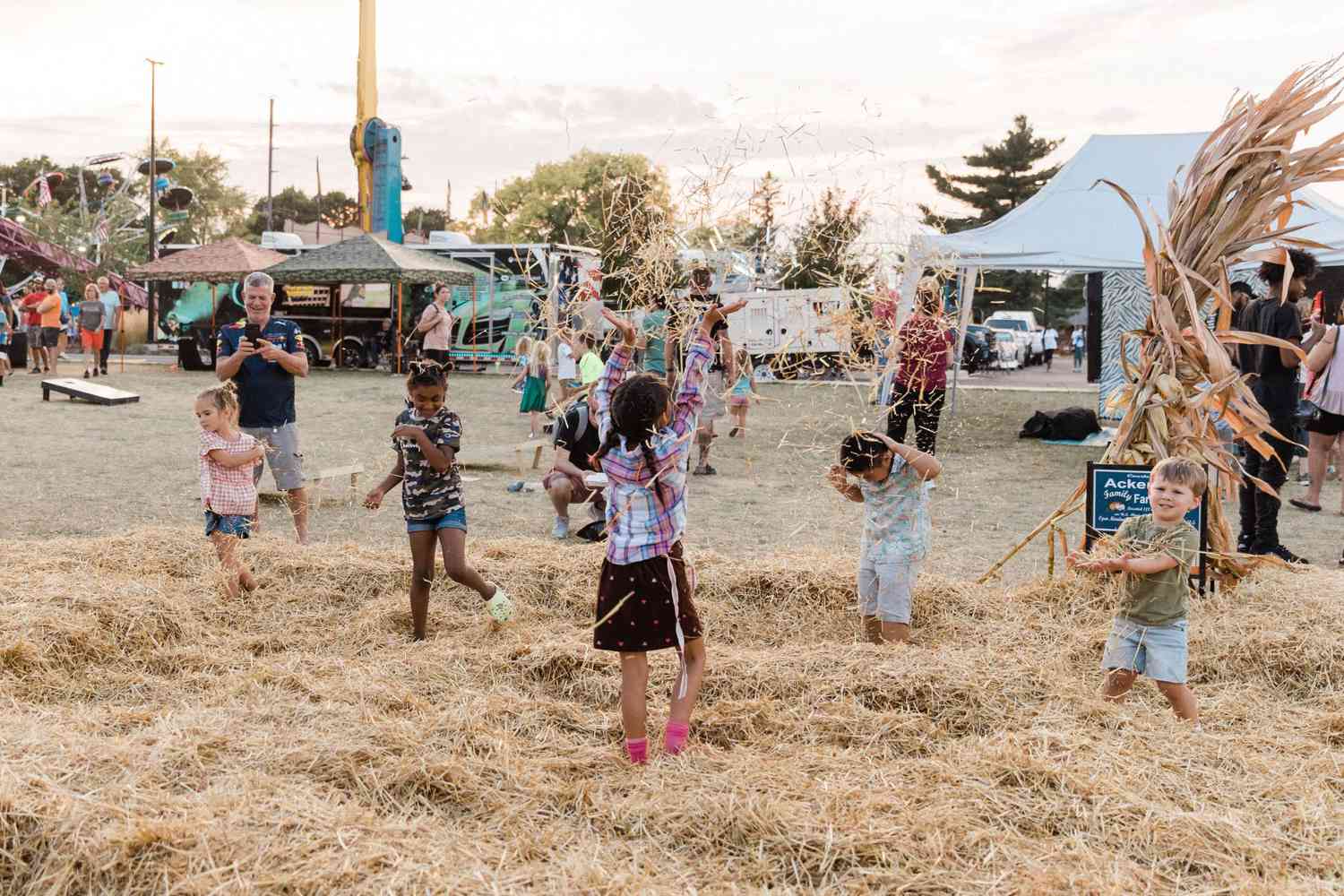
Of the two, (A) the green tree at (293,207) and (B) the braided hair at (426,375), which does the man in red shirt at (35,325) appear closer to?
(B) the braided hair at (426,375)

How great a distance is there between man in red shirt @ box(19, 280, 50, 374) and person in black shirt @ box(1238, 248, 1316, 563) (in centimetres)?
2130

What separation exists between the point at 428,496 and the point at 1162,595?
127 inches

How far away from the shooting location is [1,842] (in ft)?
10.1

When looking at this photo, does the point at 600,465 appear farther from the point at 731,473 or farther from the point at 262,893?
the point at 731,473

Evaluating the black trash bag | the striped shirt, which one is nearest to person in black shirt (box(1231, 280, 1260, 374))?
the black trash bag

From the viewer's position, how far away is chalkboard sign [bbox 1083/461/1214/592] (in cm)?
604

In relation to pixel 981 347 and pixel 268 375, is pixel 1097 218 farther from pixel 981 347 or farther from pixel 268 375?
pixel 981 347

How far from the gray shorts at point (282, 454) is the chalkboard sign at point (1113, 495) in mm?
4739

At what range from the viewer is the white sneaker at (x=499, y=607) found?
215 inches

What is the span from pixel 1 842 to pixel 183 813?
46cm

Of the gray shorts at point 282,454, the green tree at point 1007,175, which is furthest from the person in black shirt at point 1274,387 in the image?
the green tree at point 1007,175

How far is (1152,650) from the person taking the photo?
4.31 metres

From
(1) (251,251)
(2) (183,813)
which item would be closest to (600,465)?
(2) (183,813)

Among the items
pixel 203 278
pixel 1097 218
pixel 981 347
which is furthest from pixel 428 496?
pixel 981 347
